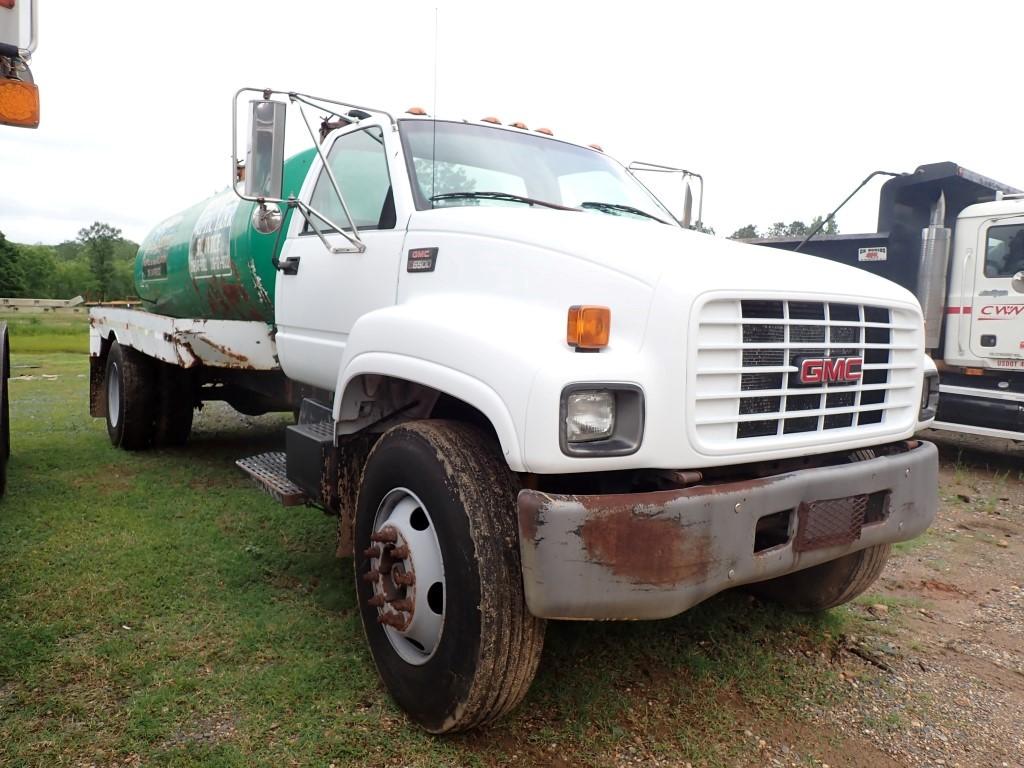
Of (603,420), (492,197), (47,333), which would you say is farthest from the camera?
(47,333)

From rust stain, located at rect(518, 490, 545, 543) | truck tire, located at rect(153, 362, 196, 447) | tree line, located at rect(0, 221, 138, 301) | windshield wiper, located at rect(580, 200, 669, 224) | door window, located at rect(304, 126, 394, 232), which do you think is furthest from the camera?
tree line, located at rect(0, 221, 138, 301)

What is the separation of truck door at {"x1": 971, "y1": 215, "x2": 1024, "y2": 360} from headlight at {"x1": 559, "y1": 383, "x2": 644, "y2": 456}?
6959 mm

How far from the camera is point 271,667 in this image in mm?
3113

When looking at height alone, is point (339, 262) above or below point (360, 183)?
below

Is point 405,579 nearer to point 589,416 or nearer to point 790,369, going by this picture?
point 589,416

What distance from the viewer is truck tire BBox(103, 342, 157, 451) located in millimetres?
6730

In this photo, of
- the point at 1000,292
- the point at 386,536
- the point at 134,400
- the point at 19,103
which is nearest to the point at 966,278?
the point at 1000,292

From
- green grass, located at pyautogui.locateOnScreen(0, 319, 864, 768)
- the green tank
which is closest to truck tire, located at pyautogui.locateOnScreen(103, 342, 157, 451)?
the green tank

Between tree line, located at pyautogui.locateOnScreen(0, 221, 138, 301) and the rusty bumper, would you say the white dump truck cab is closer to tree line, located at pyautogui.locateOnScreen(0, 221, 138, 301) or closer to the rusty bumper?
the rusty bumper

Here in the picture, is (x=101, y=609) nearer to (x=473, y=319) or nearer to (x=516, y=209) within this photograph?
(x=473, y=319)

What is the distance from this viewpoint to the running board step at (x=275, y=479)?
3701 millimetres

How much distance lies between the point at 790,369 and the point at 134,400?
591 cm

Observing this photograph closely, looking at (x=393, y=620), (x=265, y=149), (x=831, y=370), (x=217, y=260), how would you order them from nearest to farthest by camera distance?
(x=831, y=370) → (x=393, y=620) → (x=265, y=149) → (x=217, y=260)

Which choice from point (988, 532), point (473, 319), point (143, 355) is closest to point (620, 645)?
point (473, 319)
